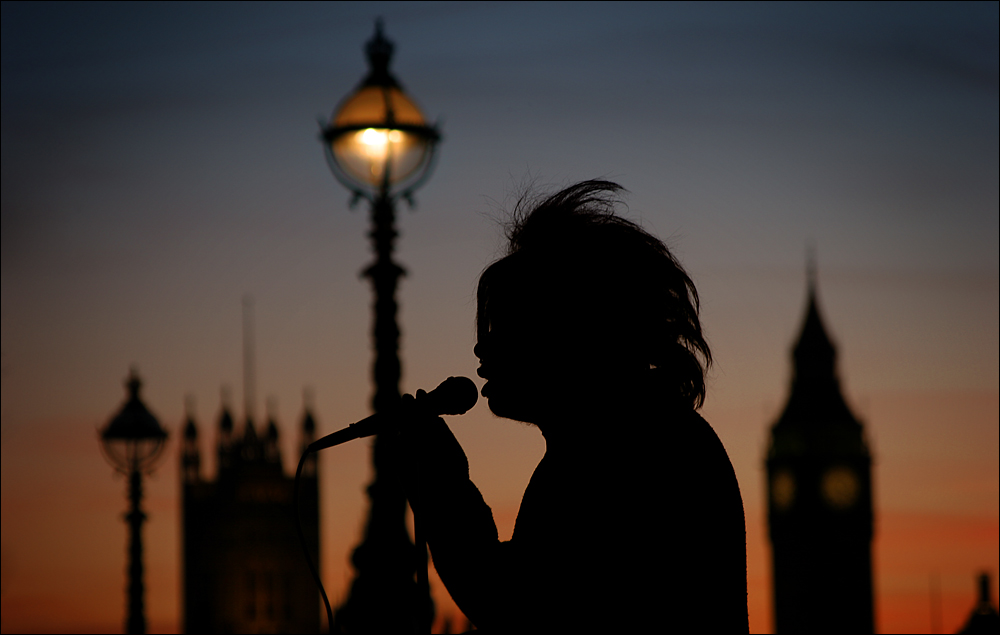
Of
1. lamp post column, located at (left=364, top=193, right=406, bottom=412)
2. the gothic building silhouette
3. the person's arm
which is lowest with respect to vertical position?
the gothic building silhouette

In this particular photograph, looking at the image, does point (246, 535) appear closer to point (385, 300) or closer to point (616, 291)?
point (385, 300)

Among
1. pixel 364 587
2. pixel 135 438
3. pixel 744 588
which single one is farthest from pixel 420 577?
pixel 135 438

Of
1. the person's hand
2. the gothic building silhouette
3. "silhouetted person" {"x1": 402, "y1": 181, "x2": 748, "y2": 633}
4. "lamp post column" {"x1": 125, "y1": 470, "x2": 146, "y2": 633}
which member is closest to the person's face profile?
"silhouetted person" {"x1": 402, "y1": 181, "x2": 748, "y2": 633}

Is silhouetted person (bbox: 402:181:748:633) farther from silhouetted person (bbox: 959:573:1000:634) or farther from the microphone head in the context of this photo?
silhouetted person (bbox: 959:573:1000:634)

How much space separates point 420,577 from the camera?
387cm

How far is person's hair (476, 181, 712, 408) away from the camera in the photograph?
3.62 metres

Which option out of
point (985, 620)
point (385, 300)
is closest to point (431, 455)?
point (385, 300)

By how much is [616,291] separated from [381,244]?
5.79 metres

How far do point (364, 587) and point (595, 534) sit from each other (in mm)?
6060

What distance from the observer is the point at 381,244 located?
931cm

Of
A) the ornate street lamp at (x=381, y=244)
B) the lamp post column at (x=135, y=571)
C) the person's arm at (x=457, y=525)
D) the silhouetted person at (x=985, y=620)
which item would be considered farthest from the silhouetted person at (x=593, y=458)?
the lamp post column at (x=135, y=571)

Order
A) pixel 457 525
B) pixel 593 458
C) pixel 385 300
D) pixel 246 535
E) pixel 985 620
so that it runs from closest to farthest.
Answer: pixel 593 458 → pixel 457 525 → pixel 385 300 → pixel 985 620 → pixel 246 535

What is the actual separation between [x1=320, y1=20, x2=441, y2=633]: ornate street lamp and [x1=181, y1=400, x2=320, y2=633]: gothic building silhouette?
168406 mm

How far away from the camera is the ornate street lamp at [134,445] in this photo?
13.0 metres
